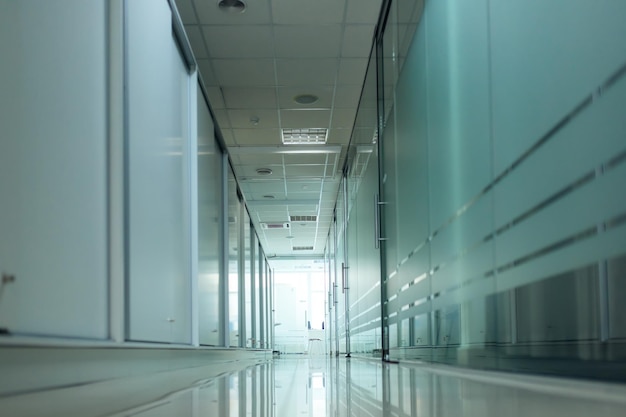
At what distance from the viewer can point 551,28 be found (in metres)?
2.30

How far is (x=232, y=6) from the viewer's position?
7.30 metres

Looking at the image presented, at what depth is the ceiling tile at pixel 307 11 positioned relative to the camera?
7.27 meters

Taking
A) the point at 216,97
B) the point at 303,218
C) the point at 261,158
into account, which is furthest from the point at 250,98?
the point at 303,218

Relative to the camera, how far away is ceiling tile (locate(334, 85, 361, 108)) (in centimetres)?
974

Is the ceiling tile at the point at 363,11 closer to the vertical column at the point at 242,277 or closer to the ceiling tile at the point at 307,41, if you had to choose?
the ceiling tile at the point at 307,41

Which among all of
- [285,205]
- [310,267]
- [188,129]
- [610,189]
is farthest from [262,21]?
[310,267]

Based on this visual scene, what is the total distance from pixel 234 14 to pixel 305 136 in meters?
4.95

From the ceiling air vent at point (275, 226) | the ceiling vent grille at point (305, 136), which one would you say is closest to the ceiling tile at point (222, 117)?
the ceiling vent grille at point (305, 136)

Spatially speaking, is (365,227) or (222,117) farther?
(222,117)

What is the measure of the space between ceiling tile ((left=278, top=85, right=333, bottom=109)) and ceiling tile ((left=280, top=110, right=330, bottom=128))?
246mm

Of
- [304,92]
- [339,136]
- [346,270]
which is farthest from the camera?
[346,270]

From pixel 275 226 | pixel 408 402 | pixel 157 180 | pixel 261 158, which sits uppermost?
pixel 261 158

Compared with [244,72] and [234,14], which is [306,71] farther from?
[234,14]

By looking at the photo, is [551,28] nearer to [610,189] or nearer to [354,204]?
[610,189]
